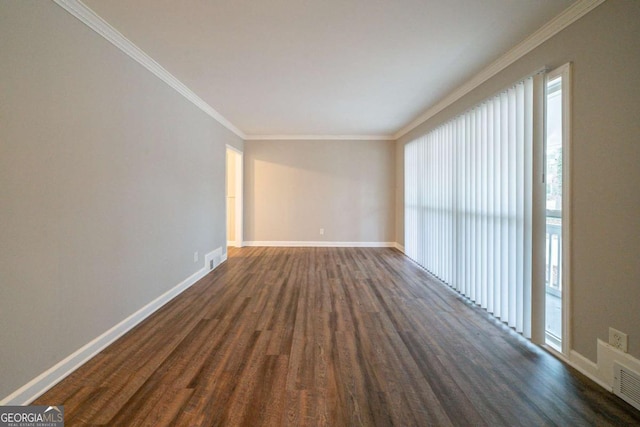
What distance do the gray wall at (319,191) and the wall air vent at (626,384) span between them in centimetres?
484

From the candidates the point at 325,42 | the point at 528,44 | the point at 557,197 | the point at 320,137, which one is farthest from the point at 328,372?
the point at 320,137

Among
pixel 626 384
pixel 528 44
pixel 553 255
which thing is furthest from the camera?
pixel 553 255

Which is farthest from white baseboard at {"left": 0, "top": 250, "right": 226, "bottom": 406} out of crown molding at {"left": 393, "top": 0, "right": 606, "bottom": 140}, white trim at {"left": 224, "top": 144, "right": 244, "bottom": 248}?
crown molding at {"left": 393, "top": 0, "right": 606, "bottom": 140}

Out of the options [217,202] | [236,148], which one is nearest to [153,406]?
[217,202]

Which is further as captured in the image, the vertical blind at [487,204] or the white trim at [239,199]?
the white trim at [239,199]

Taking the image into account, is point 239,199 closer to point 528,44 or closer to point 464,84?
point 464,84

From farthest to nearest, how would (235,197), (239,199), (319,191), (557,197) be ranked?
(235,197) → (319,191) → (239,199) → (557,197)

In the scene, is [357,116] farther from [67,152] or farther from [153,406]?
[153,406]

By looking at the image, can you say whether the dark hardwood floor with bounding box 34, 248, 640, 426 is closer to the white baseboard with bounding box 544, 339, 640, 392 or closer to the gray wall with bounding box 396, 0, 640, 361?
the white baseboard with bounding box 544, 339, 640, 392

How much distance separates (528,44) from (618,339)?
2285 mm

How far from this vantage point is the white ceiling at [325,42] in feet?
6.42

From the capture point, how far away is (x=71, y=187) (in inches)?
73.7

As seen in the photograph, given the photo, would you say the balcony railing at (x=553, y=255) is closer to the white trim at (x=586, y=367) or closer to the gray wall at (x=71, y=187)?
the white trim at (x=586, y=367)

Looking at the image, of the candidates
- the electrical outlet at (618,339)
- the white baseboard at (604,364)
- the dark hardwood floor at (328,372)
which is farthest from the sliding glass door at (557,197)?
the dark hardwood floor at (328,372)
